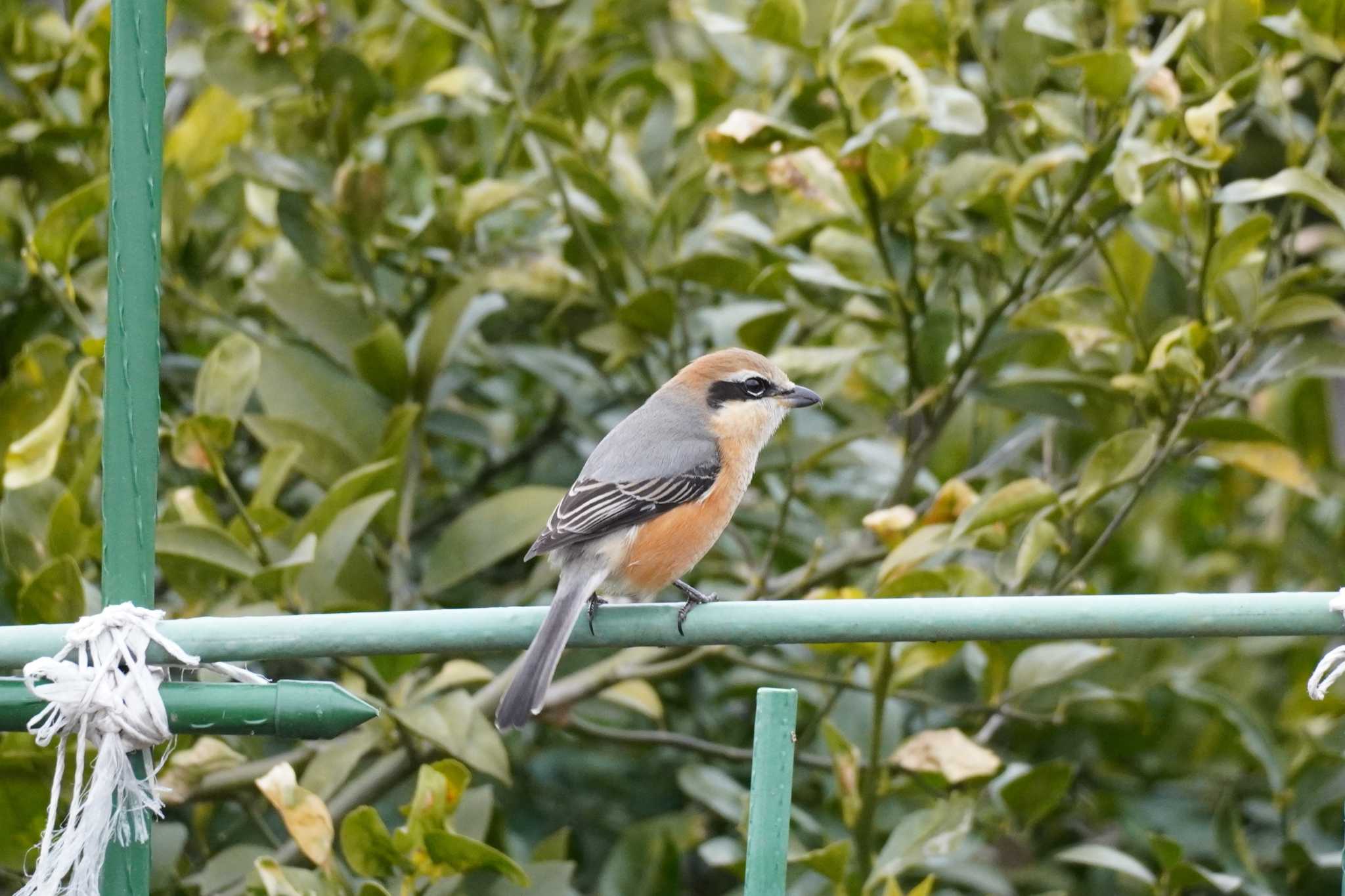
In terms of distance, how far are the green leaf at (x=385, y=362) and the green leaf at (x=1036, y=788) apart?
149 centimetres

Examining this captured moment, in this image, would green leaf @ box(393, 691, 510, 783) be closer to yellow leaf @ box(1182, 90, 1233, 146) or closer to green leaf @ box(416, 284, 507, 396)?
green leaf @ box(416, 284, 507, 396)

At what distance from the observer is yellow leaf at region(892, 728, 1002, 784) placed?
2.77m

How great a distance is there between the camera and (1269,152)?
4.03 meters

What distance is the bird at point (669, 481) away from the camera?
299 centimetres

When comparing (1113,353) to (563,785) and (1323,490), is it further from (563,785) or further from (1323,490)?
(563,785)

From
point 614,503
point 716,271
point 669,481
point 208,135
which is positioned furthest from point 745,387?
point 208,135

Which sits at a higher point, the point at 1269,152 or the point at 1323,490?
the point at 1269,152

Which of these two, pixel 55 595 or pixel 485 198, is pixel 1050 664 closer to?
pixel 485 198

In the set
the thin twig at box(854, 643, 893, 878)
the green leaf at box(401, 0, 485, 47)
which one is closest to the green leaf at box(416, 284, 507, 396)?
the green leaf at box(401, 0, 485, 47)

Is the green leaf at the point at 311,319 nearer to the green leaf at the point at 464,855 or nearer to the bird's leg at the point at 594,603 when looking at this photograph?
the bird's leg at the point at 594,603

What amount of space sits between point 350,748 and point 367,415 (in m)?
0.77

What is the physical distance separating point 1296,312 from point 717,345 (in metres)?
1.37

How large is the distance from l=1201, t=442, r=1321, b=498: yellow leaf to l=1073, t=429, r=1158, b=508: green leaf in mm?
321

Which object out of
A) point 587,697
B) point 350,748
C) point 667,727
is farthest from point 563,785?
point 350,748
